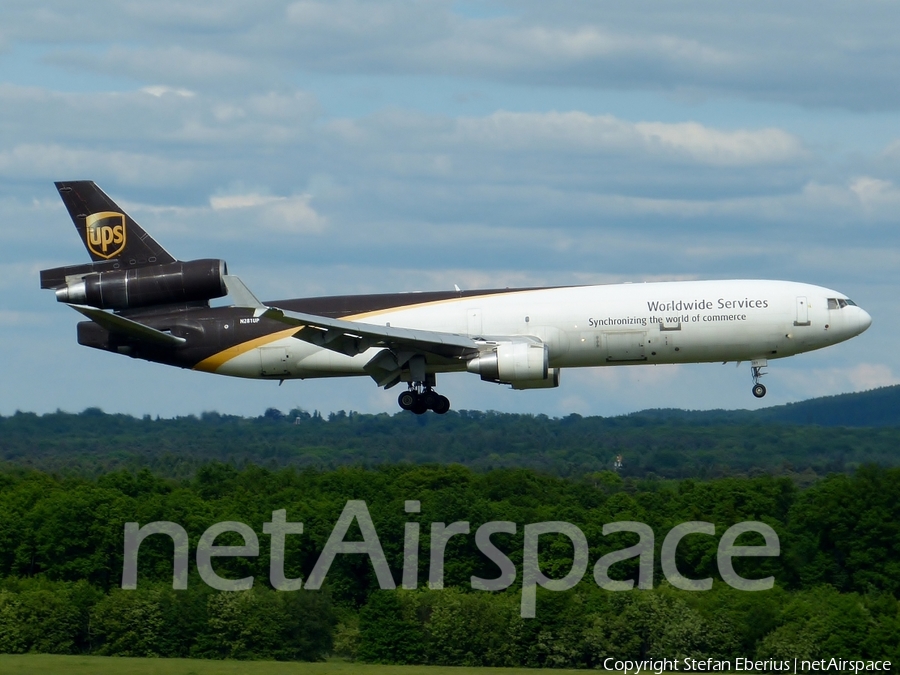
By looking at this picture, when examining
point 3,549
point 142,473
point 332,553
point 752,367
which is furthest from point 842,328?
point 142,473

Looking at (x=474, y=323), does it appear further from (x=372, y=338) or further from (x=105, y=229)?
(x=105, y=229)

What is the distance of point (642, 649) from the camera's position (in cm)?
8181

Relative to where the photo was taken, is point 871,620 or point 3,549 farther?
point 3,549

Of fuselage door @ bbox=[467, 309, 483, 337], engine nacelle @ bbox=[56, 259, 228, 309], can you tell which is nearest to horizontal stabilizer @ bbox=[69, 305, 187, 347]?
engine nacelle @ bbox=[56, 259, 228, 309]

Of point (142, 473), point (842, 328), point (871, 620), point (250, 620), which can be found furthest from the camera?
point (142, 473)

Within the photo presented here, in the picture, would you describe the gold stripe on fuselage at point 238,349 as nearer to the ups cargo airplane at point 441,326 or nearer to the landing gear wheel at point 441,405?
the ups cargo airplane at point 441,326

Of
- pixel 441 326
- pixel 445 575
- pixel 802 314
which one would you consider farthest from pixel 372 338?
pixel 445 575

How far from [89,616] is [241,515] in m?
20.1

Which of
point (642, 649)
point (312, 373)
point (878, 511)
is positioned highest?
point (312, 373)

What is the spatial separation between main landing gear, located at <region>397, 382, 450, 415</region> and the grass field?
1462cm

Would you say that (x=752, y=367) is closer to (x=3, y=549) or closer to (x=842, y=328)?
(x=842, y=328)

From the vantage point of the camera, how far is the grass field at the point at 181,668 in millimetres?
67188

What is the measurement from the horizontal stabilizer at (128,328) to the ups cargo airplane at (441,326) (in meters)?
0.08

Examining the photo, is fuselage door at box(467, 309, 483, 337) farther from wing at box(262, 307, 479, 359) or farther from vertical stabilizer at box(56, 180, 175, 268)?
vertical stabilizer at box(56, 180, 175, 268)
